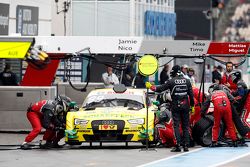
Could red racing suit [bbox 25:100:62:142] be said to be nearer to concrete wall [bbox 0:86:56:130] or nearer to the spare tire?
the spare tire

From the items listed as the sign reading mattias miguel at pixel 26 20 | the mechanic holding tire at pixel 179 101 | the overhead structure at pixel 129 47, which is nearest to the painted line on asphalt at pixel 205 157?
the mechanic holding tire at pixel 179 101

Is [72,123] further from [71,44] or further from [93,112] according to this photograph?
[71,44]

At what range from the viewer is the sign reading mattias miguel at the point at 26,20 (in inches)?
1468

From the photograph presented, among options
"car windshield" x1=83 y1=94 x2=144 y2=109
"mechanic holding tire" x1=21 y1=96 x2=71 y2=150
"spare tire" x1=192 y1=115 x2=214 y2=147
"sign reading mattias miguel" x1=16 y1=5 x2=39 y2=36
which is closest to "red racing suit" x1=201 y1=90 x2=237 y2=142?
"spare tire" x1=192 y1=115 x2=214 y2=147

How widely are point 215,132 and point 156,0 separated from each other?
34.0 metres

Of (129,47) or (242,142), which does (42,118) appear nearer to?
(129,47)

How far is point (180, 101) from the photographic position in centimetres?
2139

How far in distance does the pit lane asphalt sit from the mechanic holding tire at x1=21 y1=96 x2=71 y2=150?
358mm

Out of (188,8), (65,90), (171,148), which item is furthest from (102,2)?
(188,8)

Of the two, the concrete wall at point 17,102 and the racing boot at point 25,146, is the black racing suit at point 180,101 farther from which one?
the concrete wall at point 17,102

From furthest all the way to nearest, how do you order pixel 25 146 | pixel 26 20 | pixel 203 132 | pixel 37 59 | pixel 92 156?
pixel 26 20, pixel 203 132, pixel 25 146, pixel 37 59, pixel 92 156

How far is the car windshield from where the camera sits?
74.5 ft

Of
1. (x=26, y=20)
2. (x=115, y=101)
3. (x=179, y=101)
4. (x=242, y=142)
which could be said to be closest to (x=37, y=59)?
(x=115, y=101)

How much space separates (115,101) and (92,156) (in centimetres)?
291
